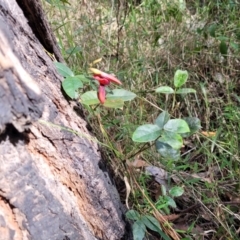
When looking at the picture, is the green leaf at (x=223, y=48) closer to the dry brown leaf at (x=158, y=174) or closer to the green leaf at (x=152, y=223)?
the dry brown leaf at (x=158, y=174)

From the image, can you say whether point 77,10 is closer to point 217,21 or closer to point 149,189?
point 217,21

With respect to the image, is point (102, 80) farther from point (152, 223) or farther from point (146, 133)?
point (152, 223)

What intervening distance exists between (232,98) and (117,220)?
41.7 inches

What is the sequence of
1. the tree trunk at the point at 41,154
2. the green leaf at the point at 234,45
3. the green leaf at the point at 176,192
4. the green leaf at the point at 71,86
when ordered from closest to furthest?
1. the tree trunk at the point at 41,154
2. the green leaf at the point at 71,86
3. the green leaf at the point at 176,192
4. the green leaf at the point at 234,45

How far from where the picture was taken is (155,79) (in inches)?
86.2

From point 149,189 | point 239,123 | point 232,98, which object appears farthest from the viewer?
point 232,98

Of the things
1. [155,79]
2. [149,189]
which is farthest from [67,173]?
[155,79]

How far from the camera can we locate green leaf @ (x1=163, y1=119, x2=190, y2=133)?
1.31m

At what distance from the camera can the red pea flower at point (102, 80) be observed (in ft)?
4.09

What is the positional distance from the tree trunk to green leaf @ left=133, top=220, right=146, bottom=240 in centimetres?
3

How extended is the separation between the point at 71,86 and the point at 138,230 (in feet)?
1.36

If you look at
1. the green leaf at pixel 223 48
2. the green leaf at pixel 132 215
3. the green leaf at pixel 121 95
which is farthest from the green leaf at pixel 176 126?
the green leaf at pixel 223 48

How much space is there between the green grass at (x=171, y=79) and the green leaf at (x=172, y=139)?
206mm

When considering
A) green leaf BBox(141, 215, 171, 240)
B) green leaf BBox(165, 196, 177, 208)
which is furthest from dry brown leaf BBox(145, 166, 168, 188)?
green leaf BBox(141, 215, 171, 240)
